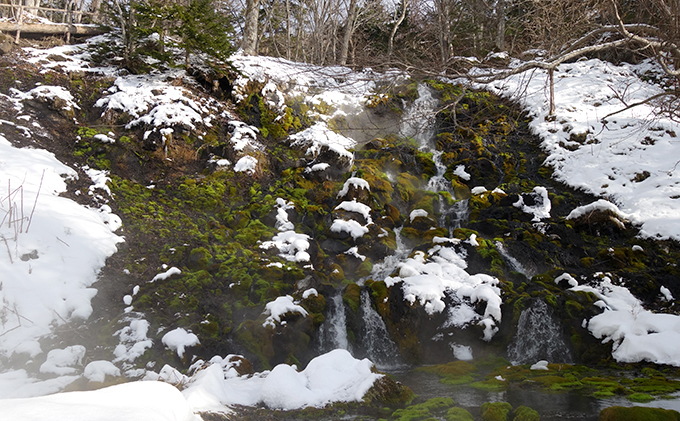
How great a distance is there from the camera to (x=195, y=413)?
11.2ft

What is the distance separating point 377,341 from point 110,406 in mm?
5450

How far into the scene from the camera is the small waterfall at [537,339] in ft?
22.1

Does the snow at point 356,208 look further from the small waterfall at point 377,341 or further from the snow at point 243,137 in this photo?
the snow at point 243,137

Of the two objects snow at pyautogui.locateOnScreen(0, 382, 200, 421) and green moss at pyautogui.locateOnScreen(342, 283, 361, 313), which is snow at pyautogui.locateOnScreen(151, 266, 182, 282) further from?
snow at pyautogui.locateOnScreen(0, 382, 200, 421)

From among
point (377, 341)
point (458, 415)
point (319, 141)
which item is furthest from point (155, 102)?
point (458, 415)

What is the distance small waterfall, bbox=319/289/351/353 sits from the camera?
717 cm

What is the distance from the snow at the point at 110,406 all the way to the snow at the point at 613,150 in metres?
8.50

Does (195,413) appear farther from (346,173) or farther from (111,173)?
(346,173)

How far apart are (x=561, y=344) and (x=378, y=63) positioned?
653cm

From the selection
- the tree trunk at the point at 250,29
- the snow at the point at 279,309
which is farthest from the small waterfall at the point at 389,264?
the tree trunk at the point at 250,29

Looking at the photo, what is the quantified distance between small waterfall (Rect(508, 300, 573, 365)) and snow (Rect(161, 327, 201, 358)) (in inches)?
227

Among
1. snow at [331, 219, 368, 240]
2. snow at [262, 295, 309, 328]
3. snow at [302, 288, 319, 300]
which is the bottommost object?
snow at [262, 295, 309, 328]

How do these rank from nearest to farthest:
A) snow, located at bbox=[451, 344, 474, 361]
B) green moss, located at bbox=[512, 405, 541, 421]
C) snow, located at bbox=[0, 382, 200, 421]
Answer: snow, located at bbox=[0, 382, 200, 421] → green moss, located at bbox=[512, 405, 541, 421] → snow, located at bbox=[451, 344, 474, 361]

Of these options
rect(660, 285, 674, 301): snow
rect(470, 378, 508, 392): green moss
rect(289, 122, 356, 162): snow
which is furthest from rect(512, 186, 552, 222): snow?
rect(470, 378, 508, 392): green moss
